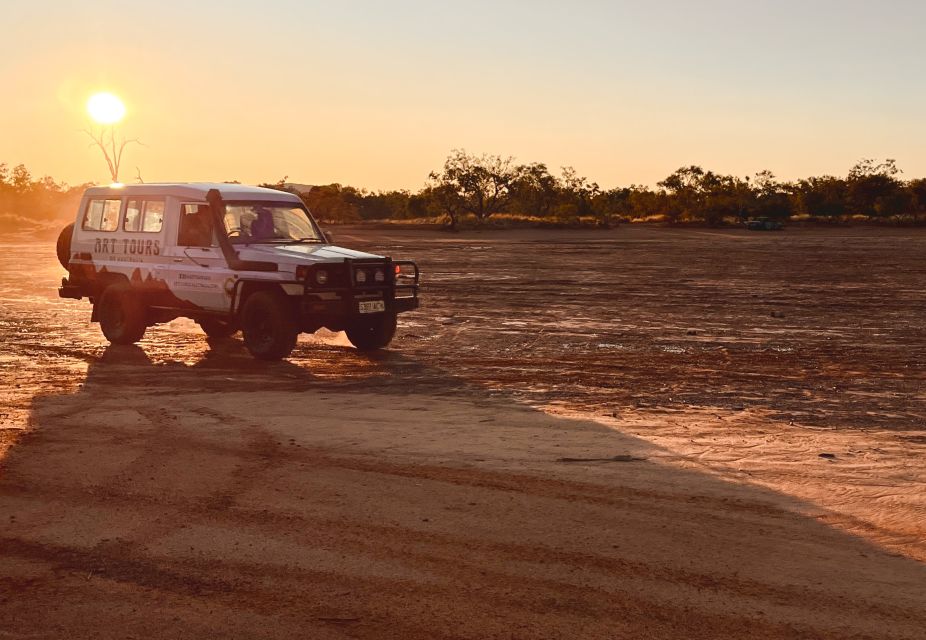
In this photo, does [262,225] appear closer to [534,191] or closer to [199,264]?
[199,264]

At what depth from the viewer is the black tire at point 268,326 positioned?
1332 cm

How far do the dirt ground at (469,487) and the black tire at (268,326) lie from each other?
300 mm

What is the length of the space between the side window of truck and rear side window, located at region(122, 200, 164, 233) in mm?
397

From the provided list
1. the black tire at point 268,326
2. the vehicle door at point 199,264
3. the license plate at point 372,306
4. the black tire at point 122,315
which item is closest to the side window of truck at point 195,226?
the vehicle door at point 199,264

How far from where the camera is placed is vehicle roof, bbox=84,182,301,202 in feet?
46.4

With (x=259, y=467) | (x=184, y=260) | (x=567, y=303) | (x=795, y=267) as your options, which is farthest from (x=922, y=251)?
(x=259, y=467)

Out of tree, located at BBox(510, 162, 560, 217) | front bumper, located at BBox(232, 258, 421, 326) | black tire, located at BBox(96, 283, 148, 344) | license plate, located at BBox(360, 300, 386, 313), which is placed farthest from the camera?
tree, located at BBox(510, 162, 560, 217)

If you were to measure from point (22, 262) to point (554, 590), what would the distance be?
1341 inches

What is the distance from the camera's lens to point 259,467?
7766 mm

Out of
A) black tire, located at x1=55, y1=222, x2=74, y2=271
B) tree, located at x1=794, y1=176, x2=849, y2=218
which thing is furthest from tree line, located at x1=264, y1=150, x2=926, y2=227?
black tire, located at x1=55, y1=222, x2=74, y2=271

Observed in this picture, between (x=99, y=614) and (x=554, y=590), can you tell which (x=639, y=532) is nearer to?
(x=554, y=590)

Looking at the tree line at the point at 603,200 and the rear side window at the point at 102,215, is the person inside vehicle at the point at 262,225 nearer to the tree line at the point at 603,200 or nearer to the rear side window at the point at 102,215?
the rear side window at the point at 102,215

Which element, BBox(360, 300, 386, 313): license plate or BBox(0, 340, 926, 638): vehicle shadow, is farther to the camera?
BBox(360, 300, 386, 313): license plate

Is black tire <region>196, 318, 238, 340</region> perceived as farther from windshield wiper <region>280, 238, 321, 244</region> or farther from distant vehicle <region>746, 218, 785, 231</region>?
distant vehicle <region>746, 218, 785, 231</region>
